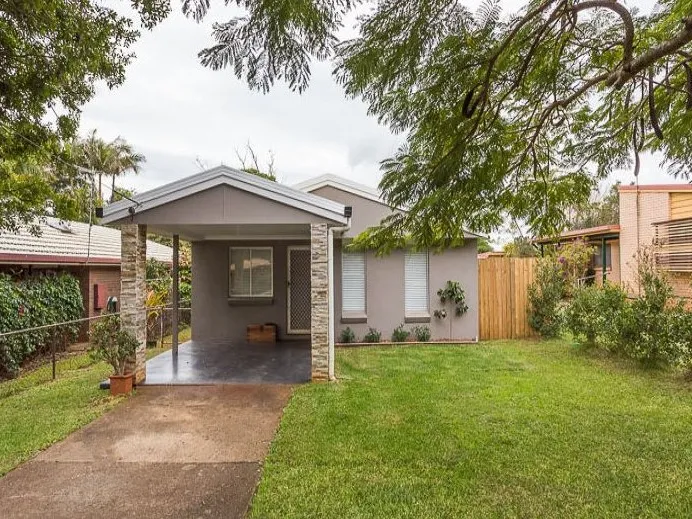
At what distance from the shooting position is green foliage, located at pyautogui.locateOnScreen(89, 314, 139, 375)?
631 cm

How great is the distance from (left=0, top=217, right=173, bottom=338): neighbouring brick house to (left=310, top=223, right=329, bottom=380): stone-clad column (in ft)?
15.8

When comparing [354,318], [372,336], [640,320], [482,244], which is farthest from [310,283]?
[482,244]

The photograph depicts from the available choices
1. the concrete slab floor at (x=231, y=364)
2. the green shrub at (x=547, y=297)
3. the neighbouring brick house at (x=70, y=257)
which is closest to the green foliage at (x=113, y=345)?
the concrete slab floor at (x=231, y=364)

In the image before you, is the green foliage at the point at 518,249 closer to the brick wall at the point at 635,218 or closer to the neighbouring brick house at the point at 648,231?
the neighbouring brick house at the point at 648,231

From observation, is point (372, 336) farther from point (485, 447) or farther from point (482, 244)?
point (482, 244)

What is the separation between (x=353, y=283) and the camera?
10758 millimetres

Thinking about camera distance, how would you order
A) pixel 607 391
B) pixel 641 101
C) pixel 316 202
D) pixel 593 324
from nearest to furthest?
pixel 641 101, pixel 607 391, pixel 316 202, pixel 593 324

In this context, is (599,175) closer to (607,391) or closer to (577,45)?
(577,45)

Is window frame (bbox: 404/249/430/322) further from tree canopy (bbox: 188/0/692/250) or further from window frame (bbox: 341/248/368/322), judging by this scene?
tree canopy (bbox: 188/0/692/250)

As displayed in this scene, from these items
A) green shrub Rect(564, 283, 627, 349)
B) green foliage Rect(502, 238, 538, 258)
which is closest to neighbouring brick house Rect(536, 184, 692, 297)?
green foliage Rect(502, 238, 538, 258)

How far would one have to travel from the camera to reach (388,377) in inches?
285

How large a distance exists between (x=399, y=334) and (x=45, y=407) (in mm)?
7419

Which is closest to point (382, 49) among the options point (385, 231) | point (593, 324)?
point (385, 231)

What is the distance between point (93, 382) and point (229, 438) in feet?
12.7
